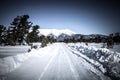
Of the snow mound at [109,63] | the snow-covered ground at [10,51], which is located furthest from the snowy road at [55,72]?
the snow-covered ground at [10,51]

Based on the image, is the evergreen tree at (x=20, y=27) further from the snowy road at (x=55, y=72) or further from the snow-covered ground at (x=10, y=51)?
the snowy road at (x=55, y=72)

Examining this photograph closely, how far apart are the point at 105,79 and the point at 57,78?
113 inches

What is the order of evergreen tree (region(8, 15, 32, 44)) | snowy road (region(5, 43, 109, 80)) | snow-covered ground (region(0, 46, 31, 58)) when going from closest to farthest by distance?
snowy road (region(5, 43, 109, 80)), snow-covered ground (region(0, 46, 31, 58)), evergreen tree (region(8, 15, 32, 44))

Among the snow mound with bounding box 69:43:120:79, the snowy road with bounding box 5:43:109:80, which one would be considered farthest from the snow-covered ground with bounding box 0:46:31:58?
the snow mound with bounding box 69:43:120:79

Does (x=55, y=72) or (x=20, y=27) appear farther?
(x=20, y=27)

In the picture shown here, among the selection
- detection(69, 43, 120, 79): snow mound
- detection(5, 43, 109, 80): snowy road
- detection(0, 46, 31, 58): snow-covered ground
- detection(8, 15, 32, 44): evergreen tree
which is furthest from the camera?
detection(8, 15, 32, 44): evergreen tree

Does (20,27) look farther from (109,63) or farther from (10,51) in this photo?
(109,63)

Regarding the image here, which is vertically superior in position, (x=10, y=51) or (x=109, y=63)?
(x=109, y=63)

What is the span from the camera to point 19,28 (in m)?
56.5

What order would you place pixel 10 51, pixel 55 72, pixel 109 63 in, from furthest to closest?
pixel 10 51 < pixel 109 63 < pixel 55 72

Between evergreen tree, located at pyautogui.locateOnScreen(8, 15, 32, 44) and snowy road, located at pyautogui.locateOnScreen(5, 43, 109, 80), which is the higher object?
evergreen tree, located at pyautogui.locateOnScreen(8, 15, 32, 44)

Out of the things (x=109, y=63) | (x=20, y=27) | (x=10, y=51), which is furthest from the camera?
(x=20, y=27)

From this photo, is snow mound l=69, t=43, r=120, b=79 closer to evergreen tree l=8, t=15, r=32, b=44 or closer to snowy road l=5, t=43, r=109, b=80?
snowy road l=5, t=43, r=109, b=80

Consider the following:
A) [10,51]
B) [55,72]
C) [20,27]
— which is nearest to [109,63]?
[55,72]
